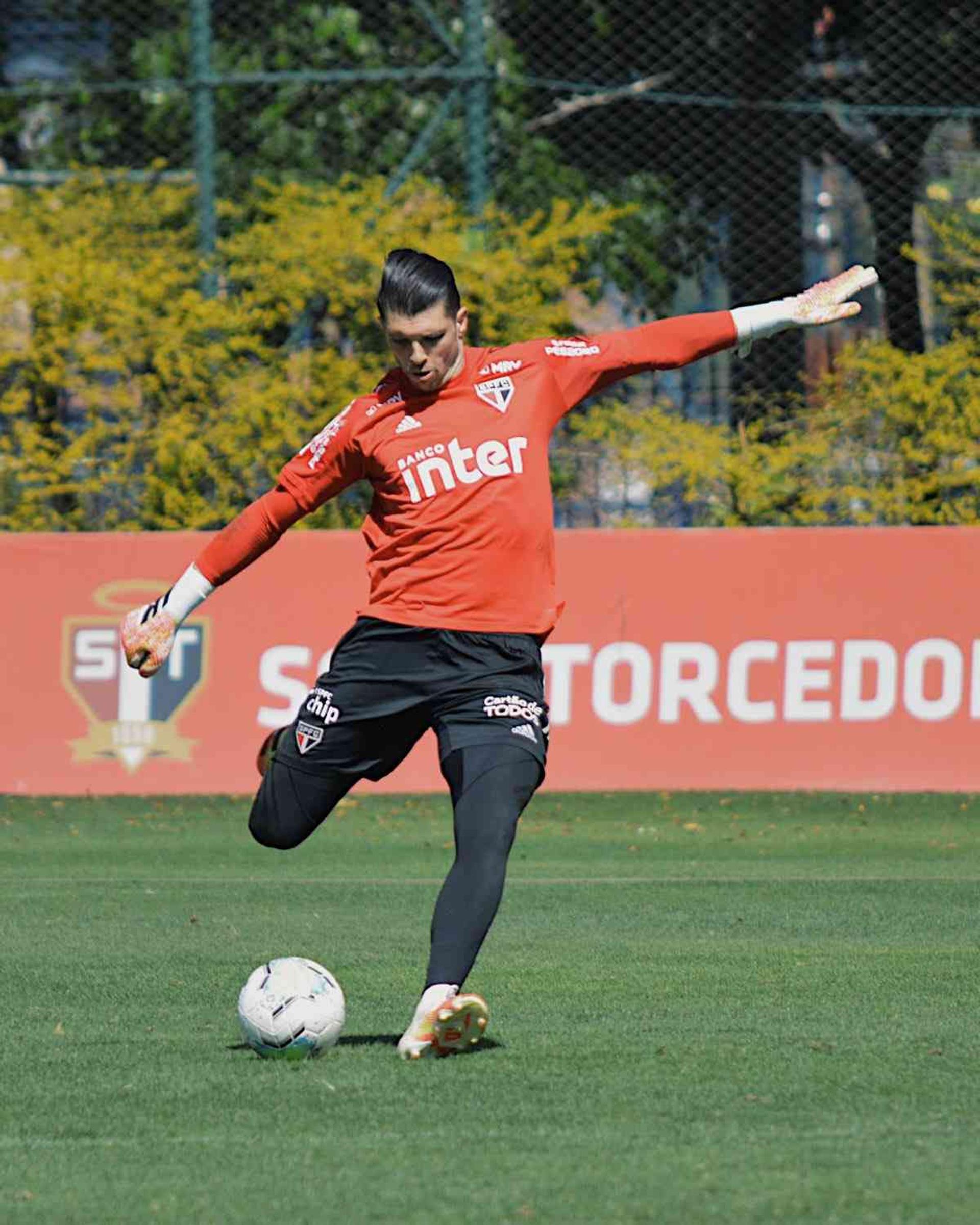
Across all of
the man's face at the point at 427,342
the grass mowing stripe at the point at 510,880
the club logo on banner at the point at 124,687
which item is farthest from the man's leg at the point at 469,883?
the club logo on banner at the point at 124,687

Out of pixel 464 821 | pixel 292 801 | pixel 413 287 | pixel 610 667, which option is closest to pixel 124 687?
pixel 610 667

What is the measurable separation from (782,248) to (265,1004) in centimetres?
1339

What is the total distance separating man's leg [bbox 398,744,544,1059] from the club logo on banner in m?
6.90

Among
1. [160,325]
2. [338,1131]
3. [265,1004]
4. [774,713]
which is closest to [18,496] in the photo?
[160,325]

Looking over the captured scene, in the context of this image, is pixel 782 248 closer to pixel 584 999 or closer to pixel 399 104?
pixel 399 104

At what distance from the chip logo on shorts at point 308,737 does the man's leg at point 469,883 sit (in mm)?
337

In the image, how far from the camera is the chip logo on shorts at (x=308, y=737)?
5879 mm

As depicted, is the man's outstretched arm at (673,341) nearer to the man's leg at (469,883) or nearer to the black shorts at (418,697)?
the black shorts at (418,697)

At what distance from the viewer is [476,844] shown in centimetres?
567

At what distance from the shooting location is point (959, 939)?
779 cm

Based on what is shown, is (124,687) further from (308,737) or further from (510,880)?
(308,737)

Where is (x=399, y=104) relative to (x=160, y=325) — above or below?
above

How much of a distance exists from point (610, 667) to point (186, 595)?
6858mm

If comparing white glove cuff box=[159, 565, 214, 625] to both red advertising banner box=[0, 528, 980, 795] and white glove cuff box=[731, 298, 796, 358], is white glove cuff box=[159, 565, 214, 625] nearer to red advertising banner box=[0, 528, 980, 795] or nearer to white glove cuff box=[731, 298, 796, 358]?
white glove cuff box=[731, 298, 796, 358]
